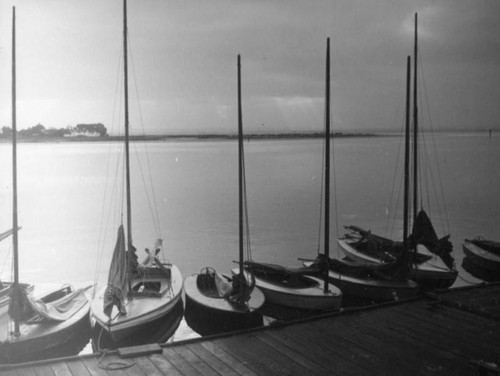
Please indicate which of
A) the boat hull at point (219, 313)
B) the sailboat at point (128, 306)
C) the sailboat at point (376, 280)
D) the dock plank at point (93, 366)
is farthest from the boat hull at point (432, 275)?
the dock plank at point (93, 366)

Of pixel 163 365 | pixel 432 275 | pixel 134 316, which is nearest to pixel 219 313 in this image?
pixel 134 316

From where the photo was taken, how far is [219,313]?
53.1ft

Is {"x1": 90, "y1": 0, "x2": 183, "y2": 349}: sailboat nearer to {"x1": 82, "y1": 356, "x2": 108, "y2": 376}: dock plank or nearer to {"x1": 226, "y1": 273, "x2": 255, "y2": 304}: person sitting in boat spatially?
{"x1": 226, "y1": 273, "x2": 255, "y2": 304}: person sitting in boat

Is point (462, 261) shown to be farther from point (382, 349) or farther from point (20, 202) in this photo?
point (20, 202)

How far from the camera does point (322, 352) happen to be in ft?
35.7

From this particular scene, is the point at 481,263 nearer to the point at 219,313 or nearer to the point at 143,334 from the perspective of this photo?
the point at 219,313

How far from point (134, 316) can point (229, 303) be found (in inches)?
121

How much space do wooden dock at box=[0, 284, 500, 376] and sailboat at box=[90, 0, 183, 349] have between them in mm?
4574

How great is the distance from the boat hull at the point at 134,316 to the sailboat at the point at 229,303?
86 centimetres

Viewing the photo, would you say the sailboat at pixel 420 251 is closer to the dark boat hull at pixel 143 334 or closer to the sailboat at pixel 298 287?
the sailboat at pixel 298 287

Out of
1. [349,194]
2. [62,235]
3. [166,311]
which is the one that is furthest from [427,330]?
[349,194]

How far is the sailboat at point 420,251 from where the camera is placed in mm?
21453

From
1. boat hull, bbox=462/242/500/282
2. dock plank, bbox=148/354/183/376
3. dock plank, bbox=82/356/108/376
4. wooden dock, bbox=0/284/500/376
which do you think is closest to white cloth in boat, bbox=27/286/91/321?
wooden dock, bbox=0/284/500/376

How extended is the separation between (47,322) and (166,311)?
367cm
